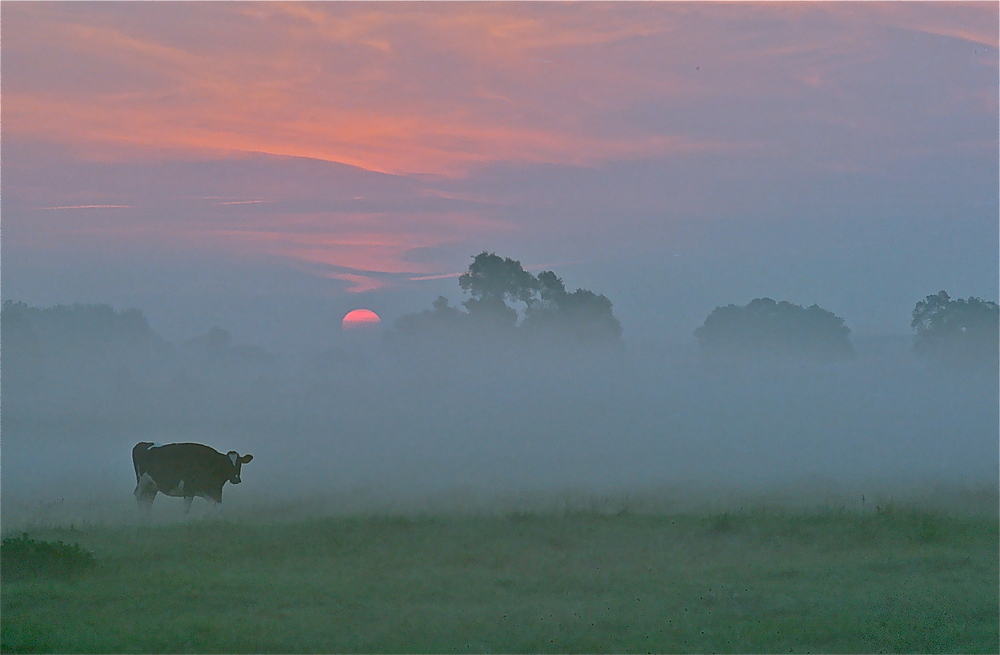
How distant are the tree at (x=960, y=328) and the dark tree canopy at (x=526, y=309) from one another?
2143 centimetres

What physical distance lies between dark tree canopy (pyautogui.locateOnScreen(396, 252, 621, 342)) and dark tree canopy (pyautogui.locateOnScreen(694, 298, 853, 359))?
10.2 meters

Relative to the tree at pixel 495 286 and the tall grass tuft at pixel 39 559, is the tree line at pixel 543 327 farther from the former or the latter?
the tall grass tuft at pixel 39 559

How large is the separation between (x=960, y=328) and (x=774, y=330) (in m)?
13.1

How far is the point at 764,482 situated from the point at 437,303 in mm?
39903

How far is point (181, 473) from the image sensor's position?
848 inches

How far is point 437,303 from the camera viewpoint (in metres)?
64.1

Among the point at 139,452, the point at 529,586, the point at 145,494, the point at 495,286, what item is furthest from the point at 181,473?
the point at 495,286

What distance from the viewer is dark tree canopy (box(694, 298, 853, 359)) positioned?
6900 cm

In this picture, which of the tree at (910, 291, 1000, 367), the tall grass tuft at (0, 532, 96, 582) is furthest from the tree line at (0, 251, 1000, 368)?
the tall grass tuft at (0, 532, 96, 582)

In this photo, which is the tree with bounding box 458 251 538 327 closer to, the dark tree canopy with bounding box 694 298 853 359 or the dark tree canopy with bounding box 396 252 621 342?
the dark tree canopy with bounding box 396 252 621 342

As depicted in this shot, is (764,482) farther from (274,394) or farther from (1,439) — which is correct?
(274,394)

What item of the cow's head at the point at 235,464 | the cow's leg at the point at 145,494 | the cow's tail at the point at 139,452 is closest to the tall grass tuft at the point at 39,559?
the cow's leg at the point at 145,494

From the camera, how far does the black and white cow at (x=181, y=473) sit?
2153cm

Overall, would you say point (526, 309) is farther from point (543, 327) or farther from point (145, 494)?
point (145, 494)
